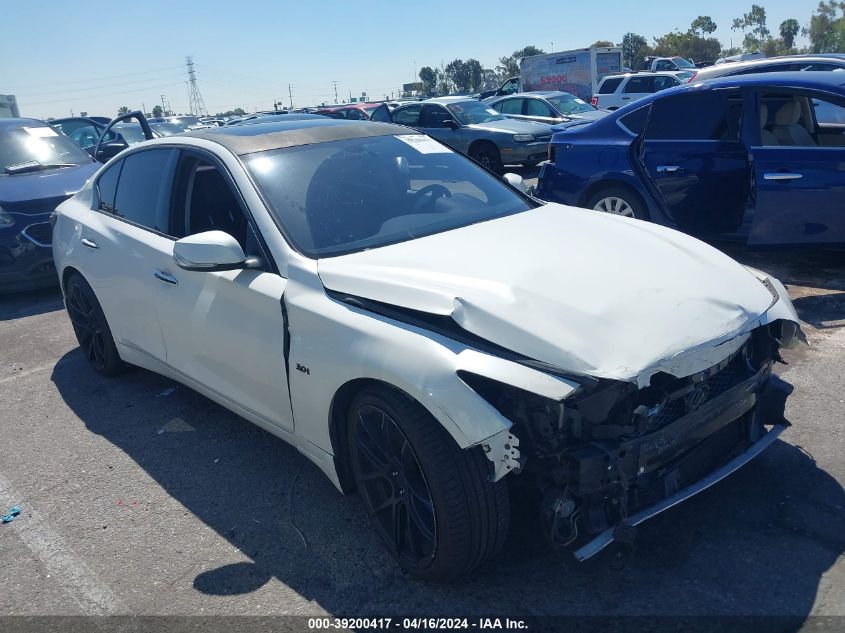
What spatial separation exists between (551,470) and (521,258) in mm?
930

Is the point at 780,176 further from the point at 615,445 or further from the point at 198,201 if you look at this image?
the point at 198,201

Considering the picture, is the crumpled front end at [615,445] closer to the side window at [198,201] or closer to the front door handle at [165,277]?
the front door handle at [165,277]

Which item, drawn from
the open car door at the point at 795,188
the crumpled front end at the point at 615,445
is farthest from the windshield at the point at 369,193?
the open car door at the point at 795,188

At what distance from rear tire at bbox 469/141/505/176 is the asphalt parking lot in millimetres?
10206

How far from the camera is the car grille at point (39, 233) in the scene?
743 cm

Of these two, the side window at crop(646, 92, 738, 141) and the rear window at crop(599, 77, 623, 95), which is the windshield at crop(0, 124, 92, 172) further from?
the rear window at crop(599, 77, 623, 95)

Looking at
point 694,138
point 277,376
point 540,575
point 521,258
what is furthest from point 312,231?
point 694,138

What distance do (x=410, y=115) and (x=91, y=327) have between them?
11.6m

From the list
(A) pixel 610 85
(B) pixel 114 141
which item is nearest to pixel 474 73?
(A) pixel 610 85

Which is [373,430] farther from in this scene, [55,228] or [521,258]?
[55,228]

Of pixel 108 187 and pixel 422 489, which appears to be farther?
pixel 108 187

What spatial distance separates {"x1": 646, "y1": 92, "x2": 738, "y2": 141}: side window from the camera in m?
6.29

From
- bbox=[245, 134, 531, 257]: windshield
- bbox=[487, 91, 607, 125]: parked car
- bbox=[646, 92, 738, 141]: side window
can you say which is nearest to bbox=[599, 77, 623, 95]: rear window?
bbox=[487, 91, 607, 125]: parked car

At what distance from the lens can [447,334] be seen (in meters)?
2.67
